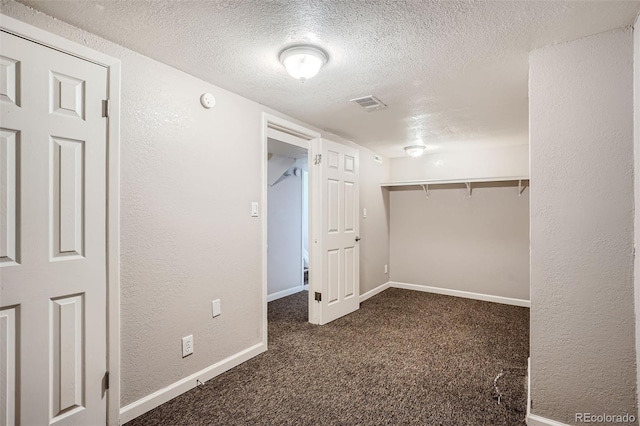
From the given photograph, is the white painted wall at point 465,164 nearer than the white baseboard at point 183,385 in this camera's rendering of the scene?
No

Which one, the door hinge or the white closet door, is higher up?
the door hinge

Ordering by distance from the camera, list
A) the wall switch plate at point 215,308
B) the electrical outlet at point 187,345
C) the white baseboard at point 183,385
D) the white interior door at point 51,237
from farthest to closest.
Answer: the wall switch plate at point 215,308
the electrical outlet at point 187,345
the white baseboard at point 183,385
the white interior door at point 51,237

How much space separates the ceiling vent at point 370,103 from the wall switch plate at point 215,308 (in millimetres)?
1908

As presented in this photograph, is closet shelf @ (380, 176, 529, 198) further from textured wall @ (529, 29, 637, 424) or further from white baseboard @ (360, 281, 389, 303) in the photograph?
textured wall @ (529, 29, 637, 424)

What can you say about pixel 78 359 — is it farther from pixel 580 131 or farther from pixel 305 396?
pixel 580 131

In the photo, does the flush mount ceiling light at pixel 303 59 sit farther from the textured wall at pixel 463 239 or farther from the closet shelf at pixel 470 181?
the textured wall at pixel 463 239

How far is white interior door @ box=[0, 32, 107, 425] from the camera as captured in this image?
4.57 ft

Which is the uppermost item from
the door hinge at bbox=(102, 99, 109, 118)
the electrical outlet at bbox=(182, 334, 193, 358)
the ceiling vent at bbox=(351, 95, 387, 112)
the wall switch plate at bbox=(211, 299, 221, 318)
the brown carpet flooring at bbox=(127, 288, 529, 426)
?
the ceiling vent at bbox=(351, 95, 387, 112)

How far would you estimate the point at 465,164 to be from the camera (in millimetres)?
4586

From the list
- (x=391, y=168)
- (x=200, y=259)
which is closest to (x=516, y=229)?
(x=391, y=168)

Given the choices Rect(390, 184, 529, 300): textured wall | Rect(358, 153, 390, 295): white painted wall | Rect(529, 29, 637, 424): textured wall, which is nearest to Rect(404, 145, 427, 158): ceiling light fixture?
Rect(358, 153, 390, 295): white painted wall

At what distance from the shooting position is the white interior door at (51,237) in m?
1.39

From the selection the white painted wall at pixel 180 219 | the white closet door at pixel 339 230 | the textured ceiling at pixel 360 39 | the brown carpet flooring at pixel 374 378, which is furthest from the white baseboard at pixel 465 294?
the white painted wall at pixel 180 219

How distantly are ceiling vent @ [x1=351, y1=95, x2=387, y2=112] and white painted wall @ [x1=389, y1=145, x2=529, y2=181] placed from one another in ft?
7.82
